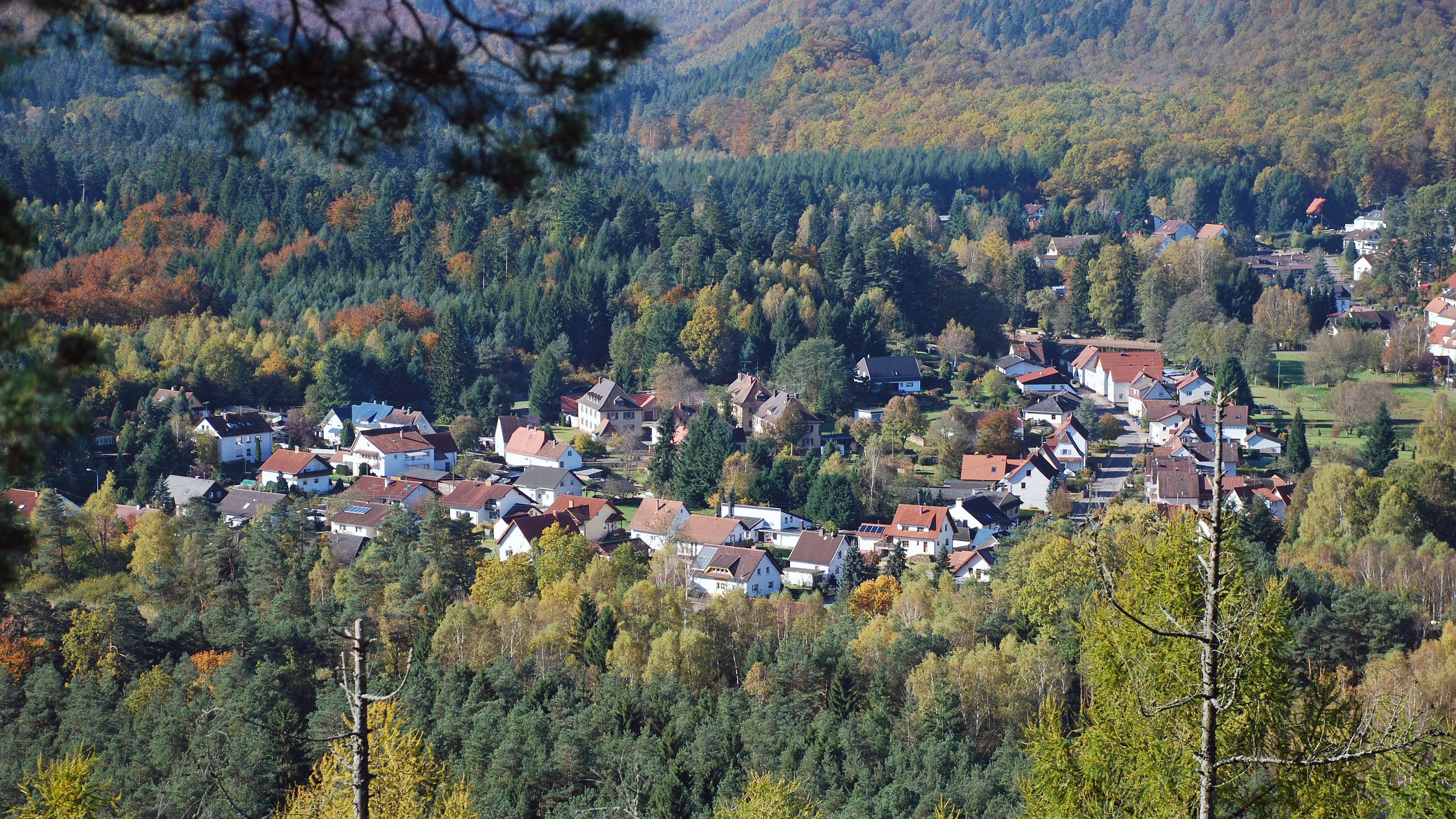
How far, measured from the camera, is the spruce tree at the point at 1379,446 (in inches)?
1041

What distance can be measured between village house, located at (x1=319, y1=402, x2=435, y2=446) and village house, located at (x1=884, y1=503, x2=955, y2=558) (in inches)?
498

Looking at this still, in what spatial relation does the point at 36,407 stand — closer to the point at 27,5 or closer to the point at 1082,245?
the point at 27,5

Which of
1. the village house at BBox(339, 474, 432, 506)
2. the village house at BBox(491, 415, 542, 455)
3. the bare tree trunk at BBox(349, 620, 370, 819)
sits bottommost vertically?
the village house at BBox(491, 415, 542, 455)

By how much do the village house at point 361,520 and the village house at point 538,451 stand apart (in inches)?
151

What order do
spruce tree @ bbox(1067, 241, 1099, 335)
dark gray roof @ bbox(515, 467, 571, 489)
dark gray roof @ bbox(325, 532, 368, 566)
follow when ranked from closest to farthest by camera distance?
dark gray roof @ bbox(325, 532, 368, 566) < dark gray roof @ bbox(515, 467, 571, 489) < spruce tree @ bbox(1067, 241, 1099, 335)

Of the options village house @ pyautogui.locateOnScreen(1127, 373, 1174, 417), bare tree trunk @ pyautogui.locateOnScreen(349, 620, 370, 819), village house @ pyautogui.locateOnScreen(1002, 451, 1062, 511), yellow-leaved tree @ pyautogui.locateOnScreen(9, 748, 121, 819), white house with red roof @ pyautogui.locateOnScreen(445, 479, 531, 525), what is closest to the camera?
bare tree trunk @ pyautogui.locateOnScreen(349, 620, 370, 819)

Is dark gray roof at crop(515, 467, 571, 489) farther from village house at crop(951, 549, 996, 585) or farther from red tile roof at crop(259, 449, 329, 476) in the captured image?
village house at crop(951, 549, 996, 585)

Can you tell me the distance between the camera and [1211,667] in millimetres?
4320

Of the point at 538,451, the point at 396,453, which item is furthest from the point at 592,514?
the point at 396,453

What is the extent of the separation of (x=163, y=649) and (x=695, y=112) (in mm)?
74627

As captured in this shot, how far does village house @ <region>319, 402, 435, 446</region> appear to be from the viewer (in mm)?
32344

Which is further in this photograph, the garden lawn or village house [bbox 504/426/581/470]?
village house [bbox 504/426/581/470]

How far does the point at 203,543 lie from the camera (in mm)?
23469

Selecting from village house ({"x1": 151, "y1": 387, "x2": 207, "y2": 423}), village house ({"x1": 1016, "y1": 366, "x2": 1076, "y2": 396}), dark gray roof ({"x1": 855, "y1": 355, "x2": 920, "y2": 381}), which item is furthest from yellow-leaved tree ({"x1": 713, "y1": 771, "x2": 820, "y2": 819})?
village house ({"x1": 1016, "y1": 366, "x2": 1076, "y2": 396})
